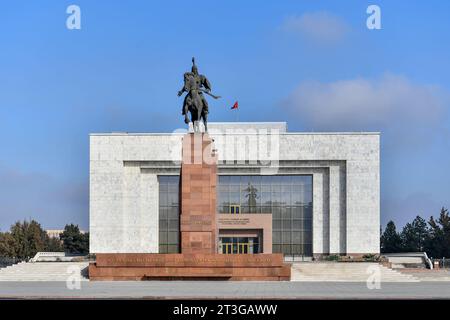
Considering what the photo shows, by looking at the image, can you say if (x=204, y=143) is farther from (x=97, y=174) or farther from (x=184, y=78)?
(x=97, y=174)

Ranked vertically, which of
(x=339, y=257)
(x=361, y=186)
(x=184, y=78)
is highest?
(x=184, y=78)

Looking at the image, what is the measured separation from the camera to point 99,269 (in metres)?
28.1

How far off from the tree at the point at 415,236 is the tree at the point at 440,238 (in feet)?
5.88

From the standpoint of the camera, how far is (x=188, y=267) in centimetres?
2730

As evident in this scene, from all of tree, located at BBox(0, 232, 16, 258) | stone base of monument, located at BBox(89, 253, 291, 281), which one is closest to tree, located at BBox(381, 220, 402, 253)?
tree, located at BBox(0, 232, 16, 258)

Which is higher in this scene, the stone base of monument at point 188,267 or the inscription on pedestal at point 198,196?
the inscription on pedestal at point 198,196

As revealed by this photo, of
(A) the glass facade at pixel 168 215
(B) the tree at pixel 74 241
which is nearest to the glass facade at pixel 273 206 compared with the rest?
(A) the glass facade at pixel 168 215

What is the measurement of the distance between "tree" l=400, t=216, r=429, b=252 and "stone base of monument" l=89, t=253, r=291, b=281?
5283cm

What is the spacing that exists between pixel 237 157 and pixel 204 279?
29690 mm

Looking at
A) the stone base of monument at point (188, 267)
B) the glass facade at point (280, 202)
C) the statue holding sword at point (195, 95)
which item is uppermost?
the statue holding sword at point (195, 95)

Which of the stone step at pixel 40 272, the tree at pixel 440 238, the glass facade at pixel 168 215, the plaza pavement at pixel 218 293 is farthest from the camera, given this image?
the tree at pixel 440 238

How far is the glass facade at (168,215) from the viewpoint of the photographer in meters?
58.0

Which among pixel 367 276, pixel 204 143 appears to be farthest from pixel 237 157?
pixel 204 143

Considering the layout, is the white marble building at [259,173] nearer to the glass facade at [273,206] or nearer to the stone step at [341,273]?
the glass facade at [273,206]
